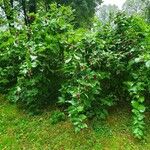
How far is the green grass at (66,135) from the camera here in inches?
222

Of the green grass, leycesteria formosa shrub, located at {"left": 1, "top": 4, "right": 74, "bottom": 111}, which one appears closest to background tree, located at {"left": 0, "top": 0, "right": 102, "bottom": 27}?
leycesteria formosa shrub, located at {"left": 1, "top": 4, "right": 74, "bottom": 111}

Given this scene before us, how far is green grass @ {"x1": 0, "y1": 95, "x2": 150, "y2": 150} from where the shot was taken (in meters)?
5.65

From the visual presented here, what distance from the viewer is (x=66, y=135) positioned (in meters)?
5.92

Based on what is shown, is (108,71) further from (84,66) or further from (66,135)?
(66,135)

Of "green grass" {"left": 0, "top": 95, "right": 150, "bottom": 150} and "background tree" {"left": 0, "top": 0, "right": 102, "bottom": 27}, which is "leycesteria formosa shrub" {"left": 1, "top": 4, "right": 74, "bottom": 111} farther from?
"background tree" {"left": 0, "top": 0, "right": 102, "bottom": 27}

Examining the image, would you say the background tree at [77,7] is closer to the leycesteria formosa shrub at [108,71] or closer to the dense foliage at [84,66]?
the dense foliage at [84,66]

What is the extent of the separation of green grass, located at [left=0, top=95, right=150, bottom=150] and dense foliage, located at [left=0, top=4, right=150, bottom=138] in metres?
0.19

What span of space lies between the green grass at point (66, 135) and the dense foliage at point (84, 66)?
19cm

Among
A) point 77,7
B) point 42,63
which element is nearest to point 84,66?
point 42,63

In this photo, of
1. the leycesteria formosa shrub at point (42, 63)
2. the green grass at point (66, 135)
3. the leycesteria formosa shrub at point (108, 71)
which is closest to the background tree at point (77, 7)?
the leycesteria formosa shrub at point (42, 63)

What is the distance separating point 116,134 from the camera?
5.84 metres

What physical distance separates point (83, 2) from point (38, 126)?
2154 centimetres

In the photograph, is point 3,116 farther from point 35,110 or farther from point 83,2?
point 83,2

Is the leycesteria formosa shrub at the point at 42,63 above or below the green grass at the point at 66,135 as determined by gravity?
above
